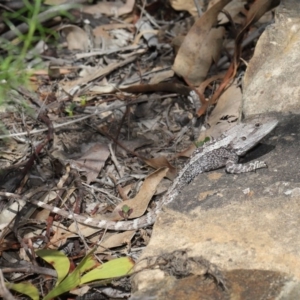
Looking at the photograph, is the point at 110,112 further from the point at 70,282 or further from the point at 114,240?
the point at 70,282

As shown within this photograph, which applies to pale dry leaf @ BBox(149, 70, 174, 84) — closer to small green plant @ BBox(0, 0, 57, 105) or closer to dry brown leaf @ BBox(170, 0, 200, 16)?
dry brown leaf @ BBox(170, 0, 200, 16)

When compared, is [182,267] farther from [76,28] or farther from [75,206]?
[76,28]

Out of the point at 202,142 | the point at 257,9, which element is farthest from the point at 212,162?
the point at 257,9

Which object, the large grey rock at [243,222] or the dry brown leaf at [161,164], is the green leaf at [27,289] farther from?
the dry brown leaf at [161,164]

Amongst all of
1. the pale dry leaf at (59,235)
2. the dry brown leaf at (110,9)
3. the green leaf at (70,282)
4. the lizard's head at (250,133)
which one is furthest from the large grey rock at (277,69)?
the dry brown leaf at (110,9)

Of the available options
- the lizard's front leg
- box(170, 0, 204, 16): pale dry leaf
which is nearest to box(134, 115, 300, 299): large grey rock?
the lizard's front leg
